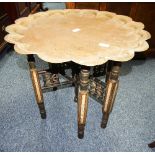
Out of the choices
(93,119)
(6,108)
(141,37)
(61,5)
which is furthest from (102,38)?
(61,5)

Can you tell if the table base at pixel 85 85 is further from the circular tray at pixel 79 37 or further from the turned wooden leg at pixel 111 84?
the circular tray at pixel 79 37

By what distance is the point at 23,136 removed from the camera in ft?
5.35

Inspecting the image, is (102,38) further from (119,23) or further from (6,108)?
(6,108)

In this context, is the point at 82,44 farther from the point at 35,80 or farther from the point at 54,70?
the point at 54,70

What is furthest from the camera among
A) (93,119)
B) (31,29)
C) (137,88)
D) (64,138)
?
(137,88)

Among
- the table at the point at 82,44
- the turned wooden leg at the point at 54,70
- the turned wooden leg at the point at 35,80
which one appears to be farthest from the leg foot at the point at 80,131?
the turned wooden leg at the point at 54,70

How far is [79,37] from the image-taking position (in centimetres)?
139

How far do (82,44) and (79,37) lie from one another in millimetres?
128

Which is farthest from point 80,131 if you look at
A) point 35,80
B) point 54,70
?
point 54,70

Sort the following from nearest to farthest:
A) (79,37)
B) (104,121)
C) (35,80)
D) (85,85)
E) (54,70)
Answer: (85,85)
(79,37)
(35,80)
(104,121)
(54,70)

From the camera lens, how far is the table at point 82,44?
3.82ft

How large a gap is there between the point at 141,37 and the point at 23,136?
1.24 meters

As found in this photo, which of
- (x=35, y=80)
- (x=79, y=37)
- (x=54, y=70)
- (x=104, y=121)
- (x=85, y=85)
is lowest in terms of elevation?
(x=104, y=121)

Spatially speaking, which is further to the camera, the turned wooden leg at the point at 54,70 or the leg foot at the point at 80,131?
the turned wooden leg at the point at 54,70
